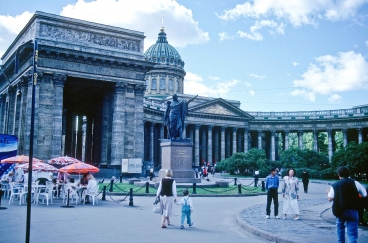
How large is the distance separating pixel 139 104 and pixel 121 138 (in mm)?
4115

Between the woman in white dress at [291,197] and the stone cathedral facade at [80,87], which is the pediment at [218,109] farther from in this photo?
the woman in white dress at [291,197]

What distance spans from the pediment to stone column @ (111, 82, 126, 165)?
36042mm

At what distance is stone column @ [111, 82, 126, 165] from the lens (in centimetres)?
3728

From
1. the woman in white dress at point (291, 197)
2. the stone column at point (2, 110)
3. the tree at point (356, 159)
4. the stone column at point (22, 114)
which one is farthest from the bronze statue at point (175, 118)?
the stone column at point (2, 110)

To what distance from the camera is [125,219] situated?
1335cm

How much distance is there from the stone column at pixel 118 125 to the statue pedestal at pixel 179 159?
1390 cm

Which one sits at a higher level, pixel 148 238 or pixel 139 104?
pixel 139 104

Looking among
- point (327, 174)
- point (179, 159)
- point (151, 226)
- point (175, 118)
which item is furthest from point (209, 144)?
point (151, 226)

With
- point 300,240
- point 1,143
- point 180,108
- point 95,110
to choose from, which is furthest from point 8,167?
point 95,110

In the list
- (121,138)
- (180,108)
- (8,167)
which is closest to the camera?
(8,167)

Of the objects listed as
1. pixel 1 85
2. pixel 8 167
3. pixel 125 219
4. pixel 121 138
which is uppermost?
pixel 1 85

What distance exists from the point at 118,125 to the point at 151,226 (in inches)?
1036

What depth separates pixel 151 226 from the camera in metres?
12.1

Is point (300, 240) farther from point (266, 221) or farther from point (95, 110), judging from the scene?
point (95, 110)
